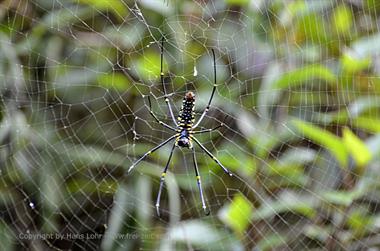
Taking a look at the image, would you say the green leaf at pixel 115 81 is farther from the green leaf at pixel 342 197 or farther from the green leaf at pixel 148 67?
the green leaf at pixel 342 197

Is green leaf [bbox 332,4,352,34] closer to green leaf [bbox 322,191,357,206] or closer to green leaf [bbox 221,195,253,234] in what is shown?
green leaf [bbox 322,191,357,206]

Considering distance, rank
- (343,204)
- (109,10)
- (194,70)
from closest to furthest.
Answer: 1. (343,204)
2. (194,70)
3. (109,10)

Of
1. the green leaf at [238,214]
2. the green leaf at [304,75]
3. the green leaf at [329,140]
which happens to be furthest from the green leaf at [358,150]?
the green leaf at [238,214]

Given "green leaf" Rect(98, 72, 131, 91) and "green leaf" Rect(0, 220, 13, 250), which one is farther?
"green leaf" Rect(0, 220, 13, 250)

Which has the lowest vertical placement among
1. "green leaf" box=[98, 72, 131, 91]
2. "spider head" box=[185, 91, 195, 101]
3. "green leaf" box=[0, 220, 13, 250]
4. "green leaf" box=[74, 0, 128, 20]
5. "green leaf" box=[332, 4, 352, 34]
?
"green leaf" box=[0, 220, 13, 250]

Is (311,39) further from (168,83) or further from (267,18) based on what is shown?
(168,83)

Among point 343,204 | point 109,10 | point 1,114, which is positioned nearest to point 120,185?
point 1,114

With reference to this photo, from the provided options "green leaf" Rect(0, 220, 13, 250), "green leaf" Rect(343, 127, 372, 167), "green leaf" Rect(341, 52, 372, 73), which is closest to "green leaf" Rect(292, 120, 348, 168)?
"green leaf" Rect(343, 127, 372, 167)
